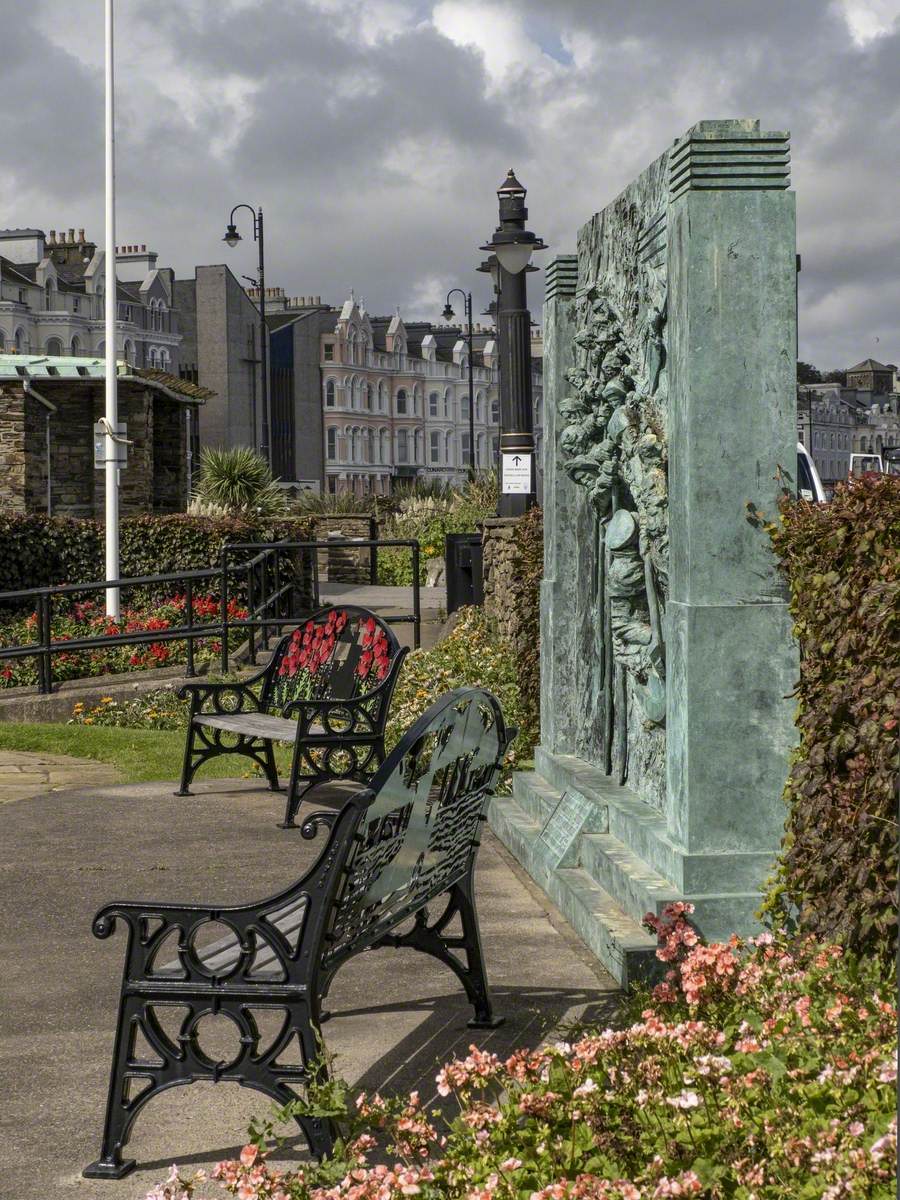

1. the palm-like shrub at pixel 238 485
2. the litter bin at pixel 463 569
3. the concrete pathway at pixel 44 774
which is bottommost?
the concrete pathway at pixel 44 774

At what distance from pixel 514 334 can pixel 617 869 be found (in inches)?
→ 392

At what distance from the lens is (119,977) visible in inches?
204

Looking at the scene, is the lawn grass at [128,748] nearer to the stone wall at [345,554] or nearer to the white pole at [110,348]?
the white pole at [110,348]

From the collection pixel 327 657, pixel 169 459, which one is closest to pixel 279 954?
pixel 327 657

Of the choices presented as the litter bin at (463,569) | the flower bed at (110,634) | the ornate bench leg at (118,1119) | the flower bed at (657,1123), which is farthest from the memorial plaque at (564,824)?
the litter bin at (463,569)

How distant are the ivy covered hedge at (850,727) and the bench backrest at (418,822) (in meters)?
0.90

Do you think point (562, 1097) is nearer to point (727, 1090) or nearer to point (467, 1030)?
point (727, 1090)

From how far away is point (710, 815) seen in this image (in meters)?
4.95

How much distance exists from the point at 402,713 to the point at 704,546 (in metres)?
5.23

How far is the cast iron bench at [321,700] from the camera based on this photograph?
25.3 feet

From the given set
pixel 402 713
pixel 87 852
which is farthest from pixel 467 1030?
pixel 402 713

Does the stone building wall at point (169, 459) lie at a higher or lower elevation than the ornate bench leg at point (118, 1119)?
higher

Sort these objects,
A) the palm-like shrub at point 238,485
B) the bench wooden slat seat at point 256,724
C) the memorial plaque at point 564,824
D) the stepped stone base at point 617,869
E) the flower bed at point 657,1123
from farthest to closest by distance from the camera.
Result: the palm-like shrub at point 238,485 → the bench wooden slat seat at point 256,724 → the memorial plaque at point 564,824 → the stepped stone base at point 617,869 → the flower bed at point 657,1123

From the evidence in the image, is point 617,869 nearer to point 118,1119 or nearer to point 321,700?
point 118,1119
